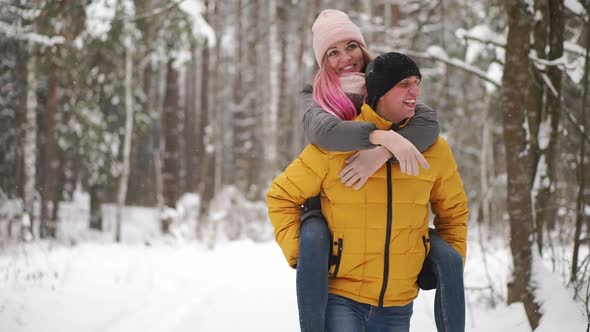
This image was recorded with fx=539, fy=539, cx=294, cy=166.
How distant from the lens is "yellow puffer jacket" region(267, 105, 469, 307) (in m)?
2.31

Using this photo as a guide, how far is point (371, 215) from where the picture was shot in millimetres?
Result: 2305

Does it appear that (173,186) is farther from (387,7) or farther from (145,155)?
(145,155)

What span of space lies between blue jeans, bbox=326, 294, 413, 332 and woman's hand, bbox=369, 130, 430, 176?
655mm

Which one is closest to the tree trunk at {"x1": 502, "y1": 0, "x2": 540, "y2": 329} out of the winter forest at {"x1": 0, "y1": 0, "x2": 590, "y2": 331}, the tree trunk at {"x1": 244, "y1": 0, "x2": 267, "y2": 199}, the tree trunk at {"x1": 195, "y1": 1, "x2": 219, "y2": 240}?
the winter forest at {"x1": 0, "y1": 0, "x2": 590, "y2": 331}

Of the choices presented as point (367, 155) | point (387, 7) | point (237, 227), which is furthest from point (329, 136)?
point (387, 7)

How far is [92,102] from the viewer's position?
535 inches

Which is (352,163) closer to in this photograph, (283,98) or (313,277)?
(313,277)

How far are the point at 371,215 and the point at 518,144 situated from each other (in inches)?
105

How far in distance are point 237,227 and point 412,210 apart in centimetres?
1319

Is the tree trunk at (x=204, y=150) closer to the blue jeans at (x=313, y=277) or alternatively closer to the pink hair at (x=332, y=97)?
the pink hair at (x=332, y=97)

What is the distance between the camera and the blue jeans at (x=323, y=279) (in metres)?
2.27

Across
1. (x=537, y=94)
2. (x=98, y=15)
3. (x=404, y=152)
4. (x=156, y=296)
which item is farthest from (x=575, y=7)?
(x=98, y=15)

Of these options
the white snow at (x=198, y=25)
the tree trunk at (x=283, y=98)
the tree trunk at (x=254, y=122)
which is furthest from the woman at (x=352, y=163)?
the tree trunk at (x=254, y=122)

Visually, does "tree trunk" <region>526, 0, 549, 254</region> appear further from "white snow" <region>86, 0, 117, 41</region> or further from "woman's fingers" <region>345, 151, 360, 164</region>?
"white snow" <region>86, 0, 117, 41</region>
